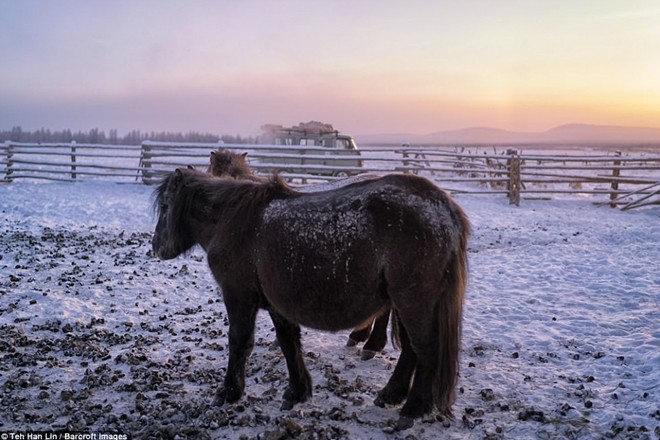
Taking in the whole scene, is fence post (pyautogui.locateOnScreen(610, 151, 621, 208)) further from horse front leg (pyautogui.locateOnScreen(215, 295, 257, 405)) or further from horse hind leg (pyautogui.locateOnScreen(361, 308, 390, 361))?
horse front leg (pyautogui.locateOnScreen(215, 295, 257, 405))

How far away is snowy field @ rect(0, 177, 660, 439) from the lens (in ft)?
11.9

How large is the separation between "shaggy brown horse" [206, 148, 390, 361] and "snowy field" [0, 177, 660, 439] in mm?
125

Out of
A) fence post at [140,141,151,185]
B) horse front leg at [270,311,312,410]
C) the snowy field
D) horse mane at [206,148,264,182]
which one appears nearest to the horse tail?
the snowy field

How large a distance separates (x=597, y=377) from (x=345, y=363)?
87.8 inches

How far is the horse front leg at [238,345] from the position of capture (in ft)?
12.9

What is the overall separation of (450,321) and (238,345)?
5.50 feet

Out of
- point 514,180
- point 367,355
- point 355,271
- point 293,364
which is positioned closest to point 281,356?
point 367,355

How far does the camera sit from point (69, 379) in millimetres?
4289

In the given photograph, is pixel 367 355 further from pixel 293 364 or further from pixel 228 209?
pixel 228 209

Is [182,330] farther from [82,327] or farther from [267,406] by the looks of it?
[267,406]

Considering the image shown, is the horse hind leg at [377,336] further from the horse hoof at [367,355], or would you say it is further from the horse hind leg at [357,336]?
the horse hind leg at [357,336]

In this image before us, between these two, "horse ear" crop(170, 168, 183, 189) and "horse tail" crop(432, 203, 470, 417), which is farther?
"horse ear" crop(170, 168, 183, 189)

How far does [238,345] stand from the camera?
4004 mm

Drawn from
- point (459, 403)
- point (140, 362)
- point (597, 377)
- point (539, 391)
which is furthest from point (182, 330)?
point (597, 377)
